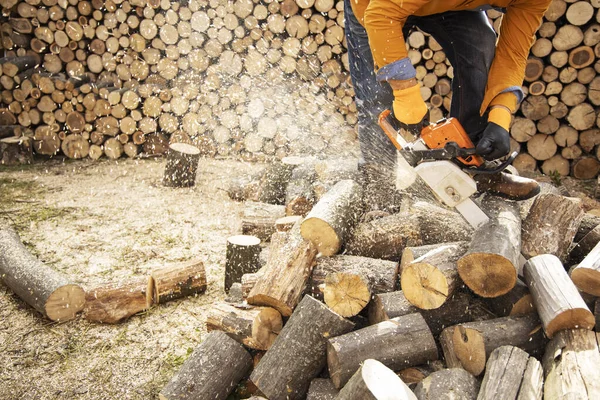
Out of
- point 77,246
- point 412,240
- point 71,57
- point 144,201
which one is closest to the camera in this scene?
point 412,240

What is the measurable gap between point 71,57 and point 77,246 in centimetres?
283

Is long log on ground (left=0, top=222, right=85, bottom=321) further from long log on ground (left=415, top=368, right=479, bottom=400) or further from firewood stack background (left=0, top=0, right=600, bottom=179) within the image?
firewood stack background (left=0, top=0, right=600, bottom=179)

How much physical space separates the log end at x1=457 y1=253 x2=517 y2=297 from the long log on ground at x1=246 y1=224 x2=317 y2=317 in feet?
2.27

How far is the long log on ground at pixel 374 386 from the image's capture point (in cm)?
137

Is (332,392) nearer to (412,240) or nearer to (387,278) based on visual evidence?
(387,278)

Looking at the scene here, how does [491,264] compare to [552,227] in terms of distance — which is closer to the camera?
[491,264]

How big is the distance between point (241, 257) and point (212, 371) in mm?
802

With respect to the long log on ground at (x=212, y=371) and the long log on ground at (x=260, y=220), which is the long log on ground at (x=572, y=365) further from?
the long log on ground at (x=260, y=220)

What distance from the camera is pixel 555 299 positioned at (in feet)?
5.46

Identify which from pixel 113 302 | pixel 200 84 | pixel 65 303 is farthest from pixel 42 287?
pixel 200 84

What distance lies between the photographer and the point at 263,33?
182 inches

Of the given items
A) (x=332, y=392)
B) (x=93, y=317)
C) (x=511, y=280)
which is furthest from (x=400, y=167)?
(x=93, y=317)

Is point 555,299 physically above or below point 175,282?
above

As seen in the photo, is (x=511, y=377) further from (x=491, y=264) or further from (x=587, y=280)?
(x=587, y=280)
